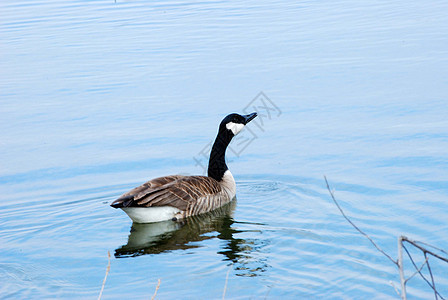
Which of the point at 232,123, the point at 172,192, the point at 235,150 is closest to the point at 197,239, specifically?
the point at 172,192

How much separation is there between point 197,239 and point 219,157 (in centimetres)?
230

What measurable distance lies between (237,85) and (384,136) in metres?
4.16

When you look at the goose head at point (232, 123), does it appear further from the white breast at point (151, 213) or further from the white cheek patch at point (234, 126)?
the white breast at point (151, 213)

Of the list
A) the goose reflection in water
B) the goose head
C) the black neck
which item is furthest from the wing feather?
the goose head

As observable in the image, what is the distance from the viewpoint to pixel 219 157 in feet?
33.4

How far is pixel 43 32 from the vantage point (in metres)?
22.2

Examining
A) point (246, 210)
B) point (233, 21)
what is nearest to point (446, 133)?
point (246, 210)

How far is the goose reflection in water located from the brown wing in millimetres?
278

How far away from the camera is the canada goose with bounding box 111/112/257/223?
8.45 metres

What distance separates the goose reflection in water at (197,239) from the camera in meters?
7.23

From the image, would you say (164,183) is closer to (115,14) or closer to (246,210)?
(246,210)

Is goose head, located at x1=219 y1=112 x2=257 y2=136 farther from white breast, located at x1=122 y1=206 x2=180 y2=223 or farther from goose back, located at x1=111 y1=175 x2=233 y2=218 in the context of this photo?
white breast, located at x1=122 y1=206 x2=180 y2=223

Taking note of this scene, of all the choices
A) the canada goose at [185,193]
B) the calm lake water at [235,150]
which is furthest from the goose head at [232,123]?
the calm lake water at [235,150]

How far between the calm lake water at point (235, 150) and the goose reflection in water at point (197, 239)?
29 mm
